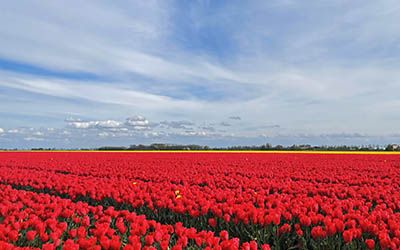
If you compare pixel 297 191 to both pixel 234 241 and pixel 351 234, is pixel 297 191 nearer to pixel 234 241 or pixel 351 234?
pixel 351 234

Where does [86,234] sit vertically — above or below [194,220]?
above

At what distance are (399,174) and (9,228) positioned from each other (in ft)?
44.4

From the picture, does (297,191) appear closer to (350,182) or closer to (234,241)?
(350,182)

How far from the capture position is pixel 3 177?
13.4m

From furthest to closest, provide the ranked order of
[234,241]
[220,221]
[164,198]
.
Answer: [164,198] < [220,221] < [234,241]

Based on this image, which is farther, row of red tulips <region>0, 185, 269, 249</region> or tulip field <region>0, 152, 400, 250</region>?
tulip field <region>0, 152, 400, 250</region>

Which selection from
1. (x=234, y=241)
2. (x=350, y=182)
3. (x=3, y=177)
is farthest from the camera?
(x=3, y=177)

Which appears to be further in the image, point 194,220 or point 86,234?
point 194,220

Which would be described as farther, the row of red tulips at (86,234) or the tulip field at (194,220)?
the tulip field at (194,220)

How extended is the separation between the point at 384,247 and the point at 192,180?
8386 millimetres

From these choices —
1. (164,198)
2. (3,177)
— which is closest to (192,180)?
(164,198)

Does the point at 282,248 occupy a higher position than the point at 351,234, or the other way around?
the point at 351,234

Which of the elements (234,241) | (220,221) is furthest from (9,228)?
(220,221)

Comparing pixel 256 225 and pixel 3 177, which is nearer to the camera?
pixel 256 225
